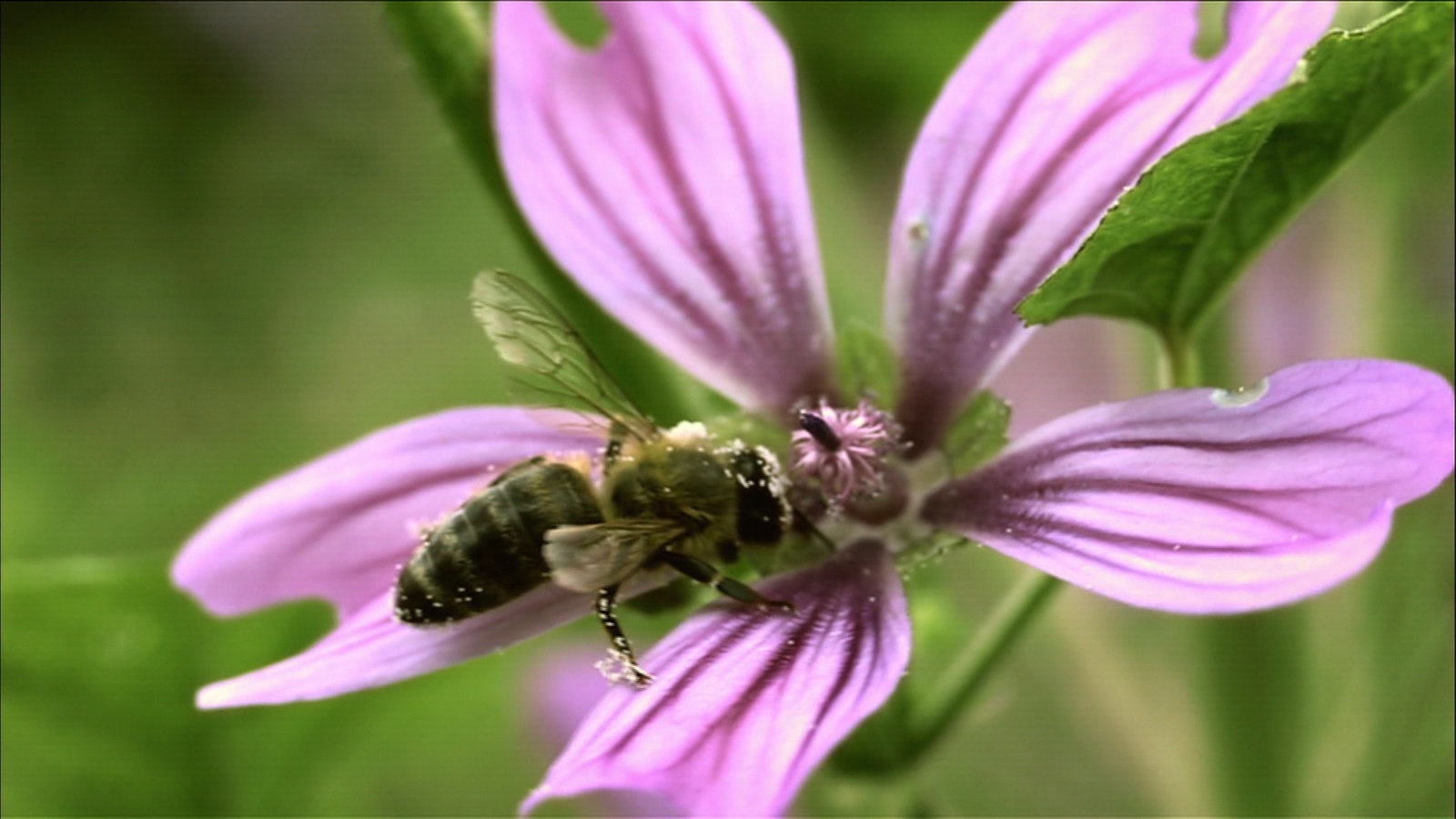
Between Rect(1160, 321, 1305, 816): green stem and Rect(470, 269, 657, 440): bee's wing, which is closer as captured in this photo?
Rect(470, 269, 657, 440): bee's wing

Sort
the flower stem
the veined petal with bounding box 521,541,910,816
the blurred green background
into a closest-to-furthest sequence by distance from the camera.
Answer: the veined petal with bounding box 521,541,910,816 < the flower stem < the blurred green background

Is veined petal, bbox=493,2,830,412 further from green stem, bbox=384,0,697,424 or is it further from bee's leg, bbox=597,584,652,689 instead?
bee's leg, bbox=597,584,652,689

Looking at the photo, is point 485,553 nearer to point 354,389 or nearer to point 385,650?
point 385,650

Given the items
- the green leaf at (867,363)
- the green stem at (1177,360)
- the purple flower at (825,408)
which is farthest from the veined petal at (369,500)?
the green stem at (1177,360)

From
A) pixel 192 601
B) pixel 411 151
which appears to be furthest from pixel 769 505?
pixel 411 151

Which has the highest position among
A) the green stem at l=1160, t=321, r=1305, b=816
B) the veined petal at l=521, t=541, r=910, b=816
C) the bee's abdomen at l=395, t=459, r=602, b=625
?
the bee's abdomen at l=395, t=459, r=602, b=625

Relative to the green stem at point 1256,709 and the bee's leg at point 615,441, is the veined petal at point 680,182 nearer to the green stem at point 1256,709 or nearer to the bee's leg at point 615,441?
the bee's leg at point 615,441

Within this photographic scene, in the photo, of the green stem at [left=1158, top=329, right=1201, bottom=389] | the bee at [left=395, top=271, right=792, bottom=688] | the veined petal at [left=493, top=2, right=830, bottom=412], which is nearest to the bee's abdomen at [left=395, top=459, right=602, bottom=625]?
the bee at [left=395, top=271, right=792, bottom=688]
